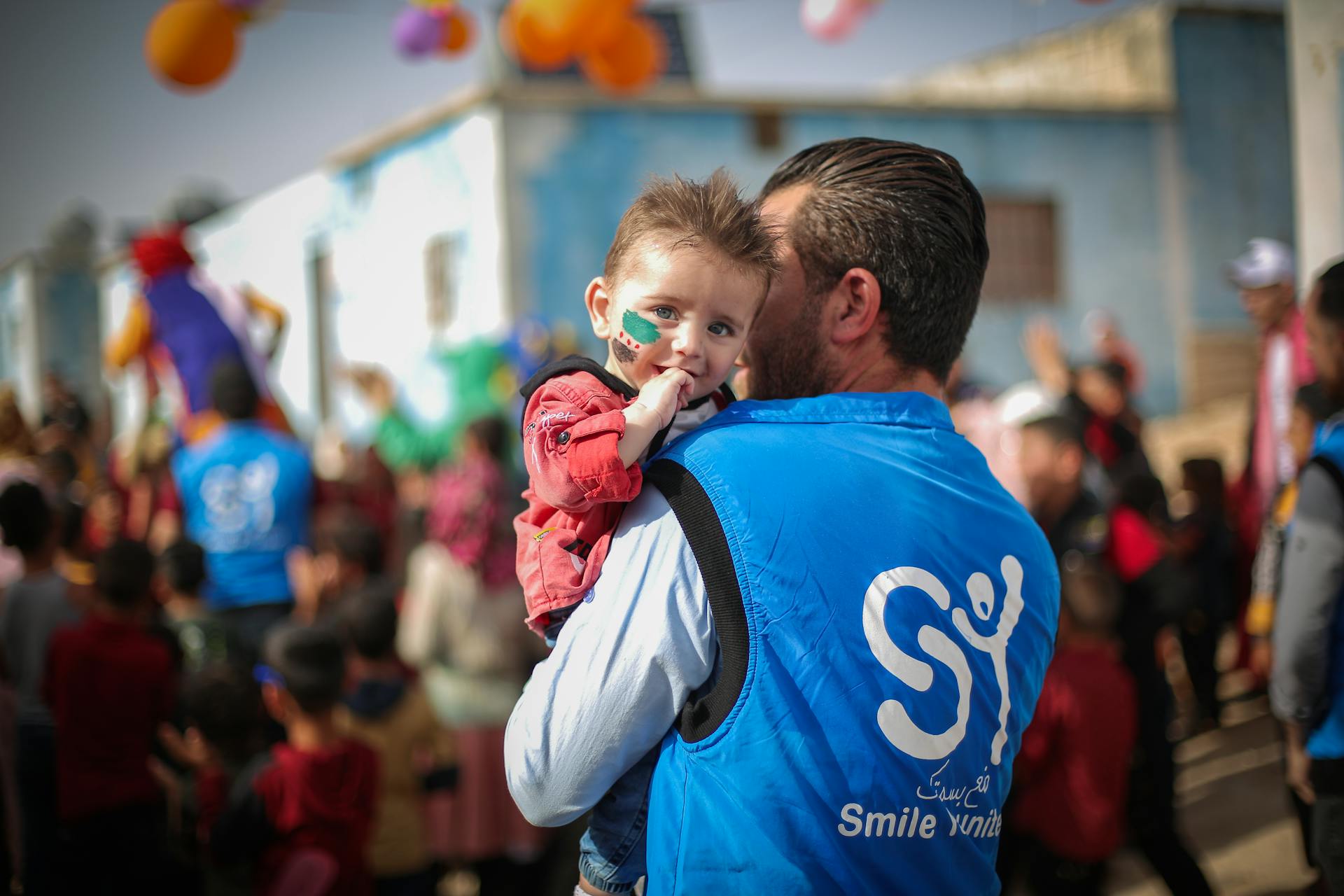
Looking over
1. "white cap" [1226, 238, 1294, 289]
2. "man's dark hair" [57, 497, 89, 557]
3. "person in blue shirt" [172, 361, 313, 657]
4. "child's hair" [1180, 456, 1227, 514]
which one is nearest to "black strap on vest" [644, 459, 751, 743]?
"person in blue shirt" [172, 361, 313, 657]

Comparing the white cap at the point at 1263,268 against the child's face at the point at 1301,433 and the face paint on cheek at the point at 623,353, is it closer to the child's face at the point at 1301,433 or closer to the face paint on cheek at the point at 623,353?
the child's face at the point at 1301,433

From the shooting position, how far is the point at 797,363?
5.80ft

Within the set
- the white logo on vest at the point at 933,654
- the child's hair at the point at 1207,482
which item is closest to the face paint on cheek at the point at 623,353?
the white logo on vest at the point at 933,654

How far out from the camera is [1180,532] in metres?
6.52

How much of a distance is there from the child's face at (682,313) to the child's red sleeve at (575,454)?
12 centimetres

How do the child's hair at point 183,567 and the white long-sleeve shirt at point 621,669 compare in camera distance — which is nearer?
the white long-sleeve shirt at point 621,669

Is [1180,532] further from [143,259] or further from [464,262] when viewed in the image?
[464,262]

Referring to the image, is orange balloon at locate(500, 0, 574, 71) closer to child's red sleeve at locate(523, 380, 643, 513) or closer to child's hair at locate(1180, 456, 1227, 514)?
child's hair at locate(1180, 456, 1227, 514)

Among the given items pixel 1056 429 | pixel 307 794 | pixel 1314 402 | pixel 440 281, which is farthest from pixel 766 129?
pixel 307 794

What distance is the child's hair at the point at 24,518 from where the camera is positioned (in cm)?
392

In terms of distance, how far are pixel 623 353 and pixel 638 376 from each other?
38 mm

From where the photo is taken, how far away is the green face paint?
159 cm

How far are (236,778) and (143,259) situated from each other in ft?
10.7

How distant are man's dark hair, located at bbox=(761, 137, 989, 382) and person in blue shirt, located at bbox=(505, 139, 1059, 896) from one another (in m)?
0.15
